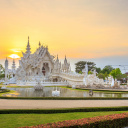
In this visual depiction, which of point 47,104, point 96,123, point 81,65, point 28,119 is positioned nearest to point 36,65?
point 47,104

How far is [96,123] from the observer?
6.79m

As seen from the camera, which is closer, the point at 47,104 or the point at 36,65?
the point at 47,104

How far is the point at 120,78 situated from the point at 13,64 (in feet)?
121

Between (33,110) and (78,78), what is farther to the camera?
(78,78)

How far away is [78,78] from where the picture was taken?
34.2 meters

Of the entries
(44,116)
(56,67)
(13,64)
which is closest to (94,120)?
(44,116)

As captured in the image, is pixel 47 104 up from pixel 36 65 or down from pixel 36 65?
down

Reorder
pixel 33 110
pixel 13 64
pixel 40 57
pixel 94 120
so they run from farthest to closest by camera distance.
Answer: pixel 13 64 < pixel 40 57 < pixel 33 110 < pixel 94 120

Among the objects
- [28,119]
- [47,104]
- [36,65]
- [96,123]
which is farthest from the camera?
[36,65]

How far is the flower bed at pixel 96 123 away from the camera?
247 inches

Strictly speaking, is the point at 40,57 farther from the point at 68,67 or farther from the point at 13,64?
the point at 13,64

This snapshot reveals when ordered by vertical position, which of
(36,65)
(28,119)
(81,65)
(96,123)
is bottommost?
(28,119)

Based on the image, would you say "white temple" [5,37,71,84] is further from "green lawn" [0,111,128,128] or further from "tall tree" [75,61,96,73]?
"green lawn" [0,111,128,128]

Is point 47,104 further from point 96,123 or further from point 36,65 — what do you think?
point 36,65
